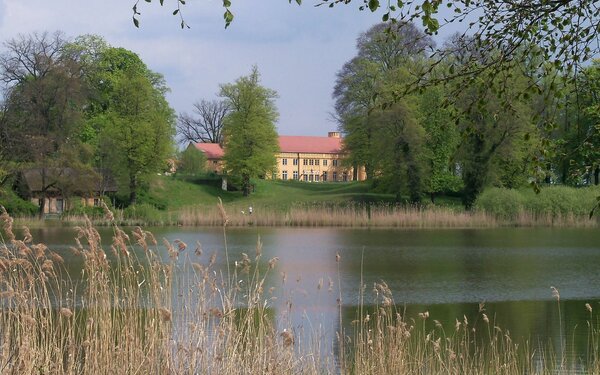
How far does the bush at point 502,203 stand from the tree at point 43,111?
1909cm

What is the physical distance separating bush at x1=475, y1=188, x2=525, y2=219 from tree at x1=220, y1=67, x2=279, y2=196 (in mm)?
19877

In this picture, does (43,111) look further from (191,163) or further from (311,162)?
(311,162)

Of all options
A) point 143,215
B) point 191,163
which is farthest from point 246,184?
point 143,215

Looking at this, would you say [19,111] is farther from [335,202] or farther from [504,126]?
[504,126]

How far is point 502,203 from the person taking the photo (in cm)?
3975

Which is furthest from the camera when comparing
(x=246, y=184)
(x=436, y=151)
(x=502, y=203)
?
(x=246, y=184)

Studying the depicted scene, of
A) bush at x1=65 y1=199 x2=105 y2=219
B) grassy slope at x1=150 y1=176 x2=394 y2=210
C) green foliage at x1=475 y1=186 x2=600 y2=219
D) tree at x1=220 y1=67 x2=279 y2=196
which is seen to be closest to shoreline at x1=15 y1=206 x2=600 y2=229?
green foliage at x1=475 y1=186 x2=600 y2=219

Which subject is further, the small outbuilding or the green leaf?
the small outbuilding

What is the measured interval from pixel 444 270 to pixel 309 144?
76656 millimetres

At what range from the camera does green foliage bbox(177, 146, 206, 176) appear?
64.5 metres

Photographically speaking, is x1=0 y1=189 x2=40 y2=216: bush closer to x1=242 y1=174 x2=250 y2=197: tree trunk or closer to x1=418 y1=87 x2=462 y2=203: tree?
x1=242 y1=174 x2=250 y2=197: tree trunk

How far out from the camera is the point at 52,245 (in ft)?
86.5

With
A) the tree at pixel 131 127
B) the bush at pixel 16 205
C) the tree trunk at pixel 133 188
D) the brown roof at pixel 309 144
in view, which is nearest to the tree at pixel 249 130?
the tree at pixel 131 127

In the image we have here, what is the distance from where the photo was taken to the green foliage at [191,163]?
2539 inches
